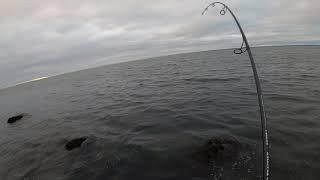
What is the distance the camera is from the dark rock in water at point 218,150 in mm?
12156

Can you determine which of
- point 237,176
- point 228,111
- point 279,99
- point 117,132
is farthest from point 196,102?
point 237,176

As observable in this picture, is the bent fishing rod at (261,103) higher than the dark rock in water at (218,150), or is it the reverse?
the bent fishing rod at (261,103)

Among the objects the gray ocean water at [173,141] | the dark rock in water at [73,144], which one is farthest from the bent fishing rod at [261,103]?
the dark rock in water at [73,144]

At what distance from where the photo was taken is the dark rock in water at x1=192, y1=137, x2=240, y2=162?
12.2m

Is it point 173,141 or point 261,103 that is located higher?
point 261,103

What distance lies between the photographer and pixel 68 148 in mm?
16766

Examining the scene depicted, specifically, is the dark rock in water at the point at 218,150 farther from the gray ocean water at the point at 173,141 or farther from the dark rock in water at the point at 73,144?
the dark rock in water at the point at 73,144

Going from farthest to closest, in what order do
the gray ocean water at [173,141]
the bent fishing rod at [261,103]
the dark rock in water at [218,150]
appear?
the dark rock in water at [218,150]
the gray ocean water at [173,141]
the bent fishing rod at [261,103]

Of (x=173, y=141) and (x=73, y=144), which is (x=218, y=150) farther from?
(x=73, y=144)

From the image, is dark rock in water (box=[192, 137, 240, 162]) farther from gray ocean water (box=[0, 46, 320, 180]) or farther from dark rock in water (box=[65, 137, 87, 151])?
dark rock in water (box=[65, 137, 87, 151])

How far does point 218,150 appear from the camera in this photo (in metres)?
12.6

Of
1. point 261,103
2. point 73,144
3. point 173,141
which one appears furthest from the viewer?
point 73,144

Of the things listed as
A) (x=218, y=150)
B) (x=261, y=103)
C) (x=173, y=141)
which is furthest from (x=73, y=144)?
(x=261, y=103)

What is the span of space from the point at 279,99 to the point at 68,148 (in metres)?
17.9
